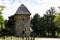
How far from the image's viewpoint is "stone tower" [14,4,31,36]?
152ft

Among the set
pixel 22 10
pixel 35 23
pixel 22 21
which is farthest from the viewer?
pixel 35 23

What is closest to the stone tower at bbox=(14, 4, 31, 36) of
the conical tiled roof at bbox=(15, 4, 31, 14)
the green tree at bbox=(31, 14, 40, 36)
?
the conical tiled roof at bbox=(15, 4, 31, 14)

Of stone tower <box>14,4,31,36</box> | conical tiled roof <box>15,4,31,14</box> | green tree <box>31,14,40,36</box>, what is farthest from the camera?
green tree <box>31,14,40,36</box>

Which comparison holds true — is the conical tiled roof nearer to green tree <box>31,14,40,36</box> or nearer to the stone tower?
the stone tower

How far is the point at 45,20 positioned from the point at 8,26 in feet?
30.8

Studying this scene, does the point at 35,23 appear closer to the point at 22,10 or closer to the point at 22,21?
the point at 22,21

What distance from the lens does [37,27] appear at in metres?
50.3

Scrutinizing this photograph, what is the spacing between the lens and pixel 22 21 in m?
47.7

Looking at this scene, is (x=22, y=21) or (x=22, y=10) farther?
→ (x=22, y=10)

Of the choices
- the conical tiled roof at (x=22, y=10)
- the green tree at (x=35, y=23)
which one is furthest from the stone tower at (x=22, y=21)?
the green tree at (x=35, y=23)

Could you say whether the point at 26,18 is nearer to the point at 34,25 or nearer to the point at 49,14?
the point at 34,25

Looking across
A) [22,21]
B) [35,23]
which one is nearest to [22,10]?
[22,21]

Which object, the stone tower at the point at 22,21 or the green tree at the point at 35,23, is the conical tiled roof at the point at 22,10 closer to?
the stone tower at the point at 22,21

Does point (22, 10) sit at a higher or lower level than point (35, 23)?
higher
